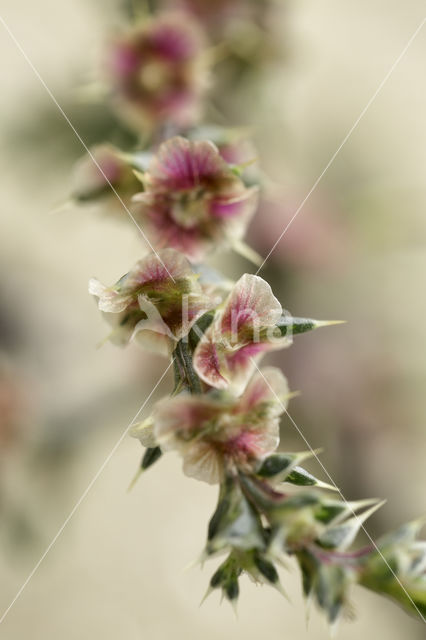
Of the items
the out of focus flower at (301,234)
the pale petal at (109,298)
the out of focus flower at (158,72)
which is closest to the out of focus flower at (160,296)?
the pale petal at (109,298)

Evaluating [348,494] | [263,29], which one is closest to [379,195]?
[263,29]

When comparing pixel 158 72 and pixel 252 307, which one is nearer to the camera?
pixel 252 307

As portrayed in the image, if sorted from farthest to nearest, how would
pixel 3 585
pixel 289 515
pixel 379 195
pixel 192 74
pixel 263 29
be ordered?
pixel 3 585 < pixel 379 195 < pixel 263 29 < pixel 192 74 < pixel 289 515

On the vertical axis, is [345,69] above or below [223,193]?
below

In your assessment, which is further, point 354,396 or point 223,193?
point 354,396

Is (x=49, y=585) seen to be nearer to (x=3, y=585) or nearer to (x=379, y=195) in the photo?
(x=3, y=585)

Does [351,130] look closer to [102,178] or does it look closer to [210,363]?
[102,178]

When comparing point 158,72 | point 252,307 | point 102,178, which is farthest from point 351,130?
point 252,307
